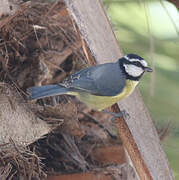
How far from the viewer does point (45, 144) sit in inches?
72.1

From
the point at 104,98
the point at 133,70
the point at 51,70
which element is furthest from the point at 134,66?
the point at 51,70

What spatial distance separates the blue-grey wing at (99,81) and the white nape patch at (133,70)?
0.04 meters

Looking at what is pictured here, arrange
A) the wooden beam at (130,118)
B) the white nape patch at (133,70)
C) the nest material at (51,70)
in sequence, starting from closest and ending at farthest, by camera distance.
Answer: the wooden beam at (130,118), the nest material at (51,70), the white nape patch at (133,70)

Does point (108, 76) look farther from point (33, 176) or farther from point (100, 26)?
point (33, 176)

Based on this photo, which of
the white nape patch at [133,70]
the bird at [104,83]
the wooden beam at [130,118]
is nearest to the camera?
the wooden beam at [130,118]

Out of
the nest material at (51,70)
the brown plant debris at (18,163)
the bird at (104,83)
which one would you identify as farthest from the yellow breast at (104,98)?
the brown plant debris at (18,163)

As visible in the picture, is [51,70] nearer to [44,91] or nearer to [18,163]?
[44,91]

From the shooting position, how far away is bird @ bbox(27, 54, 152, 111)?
1.77m

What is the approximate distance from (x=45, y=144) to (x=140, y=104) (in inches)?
18.3

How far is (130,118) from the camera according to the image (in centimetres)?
153

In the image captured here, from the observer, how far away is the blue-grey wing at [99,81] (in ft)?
6.02

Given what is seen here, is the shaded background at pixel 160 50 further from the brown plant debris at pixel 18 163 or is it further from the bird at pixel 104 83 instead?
the brown plant debris at pixel 18 163

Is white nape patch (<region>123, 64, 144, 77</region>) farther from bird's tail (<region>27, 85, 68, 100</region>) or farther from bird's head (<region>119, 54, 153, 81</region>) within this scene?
bird's tail (<region>27, 85, 68, 100</region>)

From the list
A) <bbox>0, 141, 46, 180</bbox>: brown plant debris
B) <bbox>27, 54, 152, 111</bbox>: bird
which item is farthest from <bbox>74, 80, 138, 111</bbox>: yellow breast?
<bbox>0, 141, 46, 180</bbox>: brown plant debris
